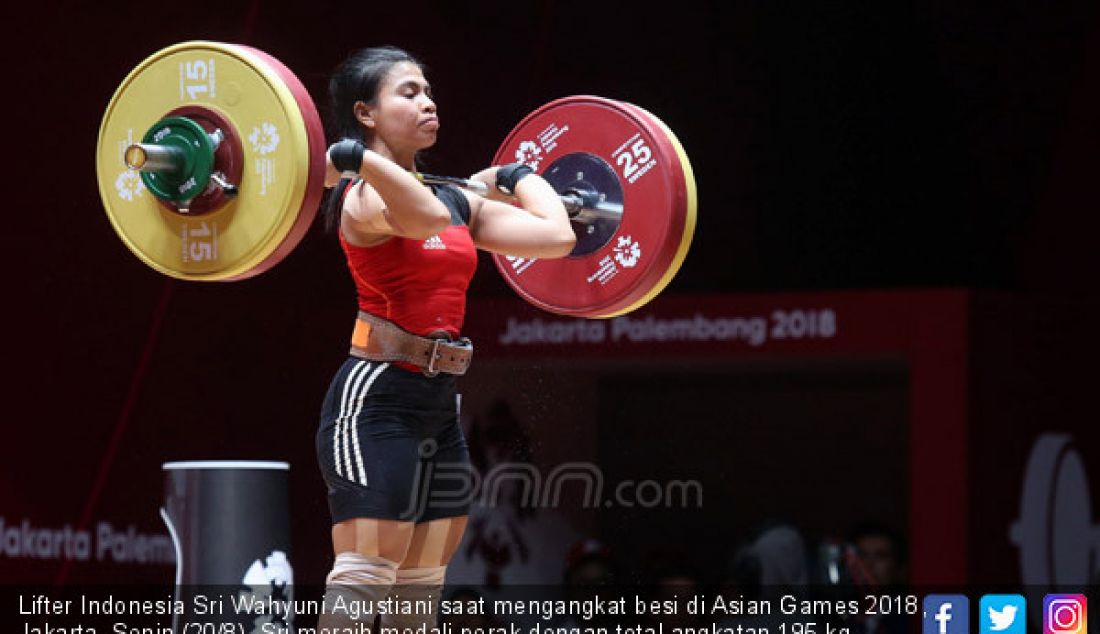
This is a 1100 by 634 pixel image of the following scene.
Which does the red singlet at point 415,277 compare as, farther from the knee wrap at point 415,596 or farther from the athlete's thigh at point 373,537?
the knee wrap at point 415,596

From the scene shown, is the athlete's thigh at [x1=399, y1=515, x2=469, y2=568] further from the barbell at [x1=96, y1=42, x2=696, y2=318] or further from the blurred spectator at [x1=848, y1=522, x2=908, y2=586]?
the blurred spectator at [x1=848, y1=522, x2=908, y2=586]

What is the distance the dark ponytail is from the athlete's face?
1.0 inches

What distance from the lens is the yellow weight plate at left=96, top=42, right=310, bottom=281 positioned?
13.7ft

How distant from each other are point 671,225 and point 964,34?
340 cm

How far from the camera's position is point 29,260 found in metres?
7.08

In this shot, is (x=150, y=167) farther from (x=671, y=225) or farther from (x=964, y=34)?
(x=964, y=34)

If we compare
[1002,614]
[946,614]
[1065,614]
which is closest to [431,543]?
[946,614]

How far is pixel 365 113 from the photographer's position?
4367mm

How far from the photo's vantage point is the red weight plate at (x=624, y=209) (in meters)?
4.75

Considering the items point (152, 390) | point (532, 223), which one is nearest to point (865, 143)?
point (152, 390)

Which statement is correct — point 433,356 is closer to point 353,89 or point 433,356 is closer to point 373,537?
point 373,537

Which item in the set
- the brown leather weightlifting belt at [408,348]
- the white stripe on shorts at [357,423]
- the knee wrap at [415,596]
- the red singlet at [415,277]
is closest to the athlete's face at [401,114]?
the red singlet at [415,277]

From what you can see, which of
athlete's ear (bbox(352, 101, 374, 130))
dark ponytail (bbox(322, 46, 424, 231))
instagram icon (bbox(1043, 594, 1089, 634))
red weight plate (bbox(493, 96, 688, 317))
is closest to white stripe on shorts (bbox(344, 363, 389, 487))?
dark ponytail (bbox(322, 46, 424, 231))

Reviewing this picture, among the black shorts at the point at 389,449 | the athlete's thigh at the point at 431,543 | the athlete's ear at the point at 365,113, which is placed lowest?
the athlete's thigh at the point at 431,543
